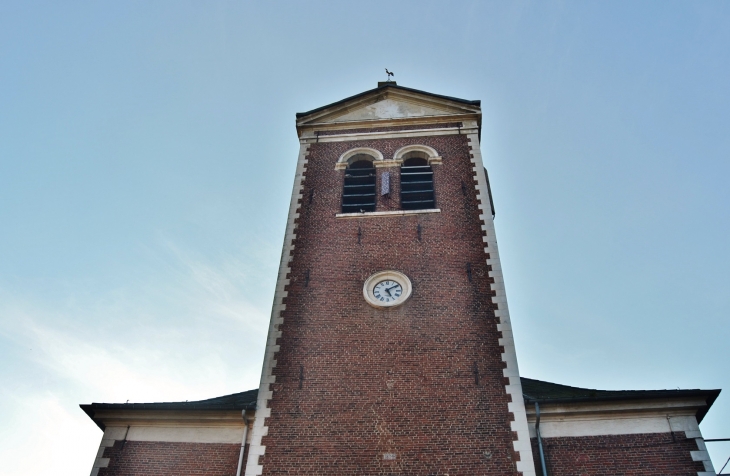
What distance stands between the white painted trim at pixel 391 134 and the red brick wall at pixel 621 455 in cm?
933

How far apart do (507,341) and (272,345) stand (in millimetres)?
4814

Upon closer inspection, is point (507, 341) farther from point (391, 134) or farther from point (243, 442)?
point (391, 134)

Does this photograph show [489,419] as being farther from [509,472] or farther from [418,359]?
[418,359]

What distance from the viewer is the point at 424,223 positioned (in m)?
13.8

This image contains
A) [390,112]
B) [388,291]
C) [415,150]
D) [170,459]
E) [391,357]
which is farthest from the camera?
[390,112]

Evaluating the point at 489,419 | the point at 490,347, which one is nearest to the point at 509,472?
the point at 489,419

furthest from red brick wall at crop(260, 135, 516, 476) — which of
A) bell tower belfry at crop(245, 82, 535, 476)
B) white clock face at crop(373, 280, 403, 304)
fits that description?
white clock face at crop(373, 280, 403, 304)

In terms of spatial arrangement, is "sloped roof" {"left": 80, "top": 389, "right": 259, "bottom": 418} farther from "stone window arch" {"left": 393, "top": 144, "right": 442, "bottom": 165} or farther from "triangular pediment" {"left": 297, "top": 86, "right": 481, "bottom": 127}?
"triangular pediment" {"left": 297, "top": 86, "right": 481, "bottom": 127}

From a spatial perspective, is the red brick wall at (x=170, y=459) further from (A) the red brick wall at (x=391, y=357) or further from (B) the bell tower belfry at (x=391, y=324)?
(A) the red brick wall at (x=391, y=357)

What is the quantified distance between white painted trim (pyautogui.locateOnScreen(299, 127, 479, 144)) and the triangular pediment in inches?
20.1

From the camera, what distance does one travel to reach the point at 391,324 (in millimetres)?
11773

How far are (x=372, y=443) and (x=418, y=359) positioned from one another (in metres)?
1.92

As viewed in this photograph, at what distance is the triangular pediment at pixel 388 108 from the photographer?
17125 mm

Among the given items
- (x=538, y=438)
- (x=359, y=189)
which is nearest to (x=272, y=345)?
(x=359, y=189)
